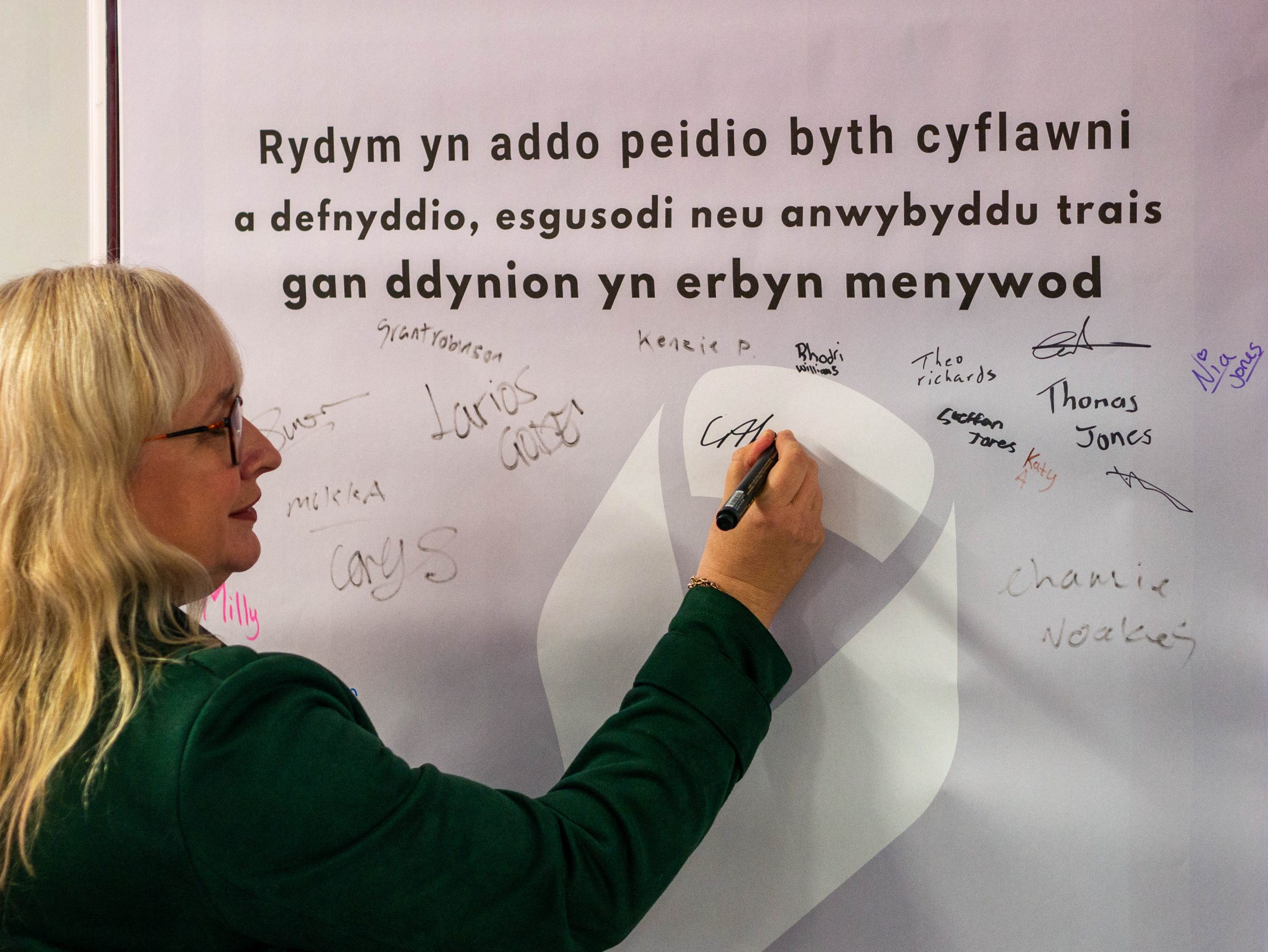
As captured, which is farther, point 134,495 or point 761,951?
point 761,951

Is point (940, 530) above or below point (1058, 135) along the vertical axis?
below

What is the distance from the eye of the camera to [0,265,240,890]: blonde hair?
62cm

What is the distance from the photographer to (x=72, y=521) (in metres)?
0.64

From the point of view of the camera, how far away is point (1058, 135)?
848 millimetres

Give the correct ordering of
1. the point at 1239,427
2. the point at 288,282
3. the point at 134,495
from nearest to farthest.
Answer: the point at 134,495, the point at 1239,427, the point at 288,282

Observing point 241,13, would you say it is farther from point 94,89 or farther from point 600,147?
point 600,147

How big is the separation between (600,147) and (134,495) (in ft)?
1.66

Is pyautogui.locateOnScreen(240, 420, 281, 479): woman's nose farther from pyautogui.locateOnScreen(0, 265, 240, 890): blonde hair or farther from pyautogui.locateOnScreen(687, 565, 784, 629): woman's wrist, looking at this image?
pyautogui.locateOnScreen(687, 565, 784, 629): woman's wrist

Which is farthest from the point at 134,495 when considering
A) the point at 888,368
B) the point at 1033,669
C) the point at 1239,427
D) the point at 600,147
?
the point at 1239,427
